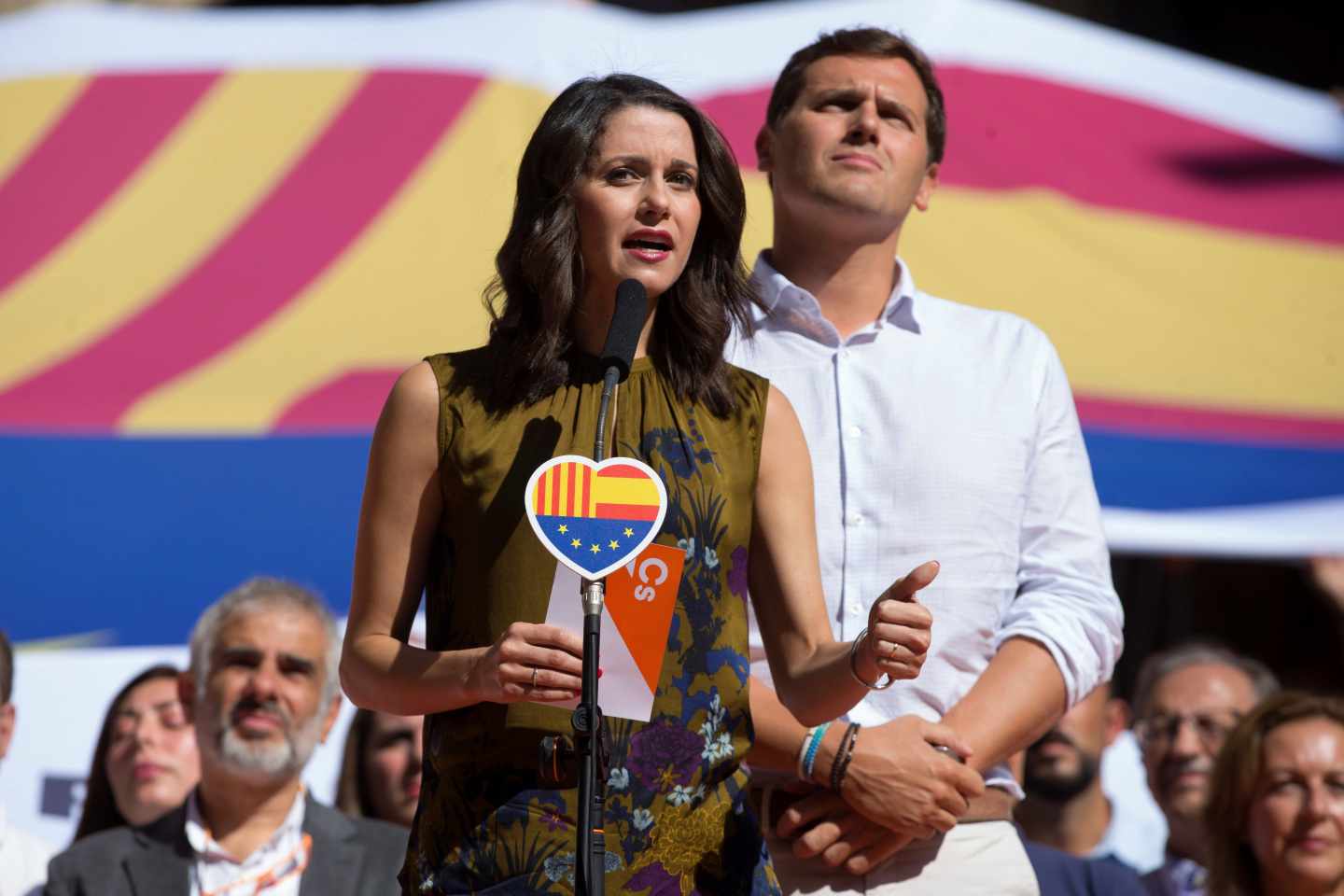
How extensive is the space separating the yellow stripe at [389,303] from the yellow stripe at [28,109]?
1160 millimetres

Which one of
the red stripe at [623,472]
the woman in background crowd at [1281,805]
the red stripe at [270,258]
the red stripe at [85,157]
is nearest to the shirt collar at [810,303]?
the red stripe at [623,472]

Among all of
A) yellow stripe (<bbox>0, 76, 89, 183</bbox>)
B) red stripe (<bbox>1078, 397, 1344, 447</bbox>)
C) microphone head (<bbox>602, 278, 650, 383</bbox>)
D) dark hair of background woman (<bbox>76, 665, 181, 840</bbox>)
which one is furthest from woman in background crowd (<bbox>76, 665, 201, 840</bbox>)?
microphone head (<bbox>602, 278, 650, 383</bbox>)

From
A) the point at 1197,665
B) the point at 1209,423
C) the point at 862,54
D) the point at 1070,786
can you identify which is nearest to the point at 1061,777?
the point at 1070,786

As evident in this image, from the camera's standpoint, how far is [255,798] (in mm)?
4273

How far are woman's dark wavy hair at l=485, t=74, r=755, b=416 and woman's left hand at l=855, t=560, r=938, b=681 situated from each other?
0.37m

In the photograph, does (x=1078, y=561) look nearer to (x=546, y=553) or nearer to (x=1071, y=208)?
(x=546, y=553)

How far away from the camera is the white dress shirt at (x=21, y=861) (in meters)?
4.26

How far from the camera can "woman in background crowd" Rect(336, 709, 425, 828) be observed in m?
5.07

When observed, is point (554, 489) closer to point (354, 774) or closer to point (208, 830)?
point (208, 830)

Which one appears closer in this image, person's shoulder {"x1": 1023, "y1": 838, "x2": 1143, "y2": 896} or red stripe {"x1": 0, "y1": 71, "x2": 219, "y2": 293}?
person's shoulder {"x1": 1023, "y1": 838, "x2": 1143, "y2": 896}

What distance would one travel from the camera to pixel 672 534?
2.23 metres

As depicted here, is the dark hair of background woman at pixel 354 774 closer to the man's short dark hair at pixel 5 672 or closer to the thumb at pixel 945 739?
the man's short dark hair at pixel 5 672

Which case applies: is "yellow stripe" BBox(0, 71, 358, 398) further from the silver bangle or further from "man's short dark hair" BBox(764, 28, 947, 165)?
the silver bangle

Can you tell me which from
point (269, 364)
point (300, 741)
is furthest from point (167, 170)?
point (300, 741)
